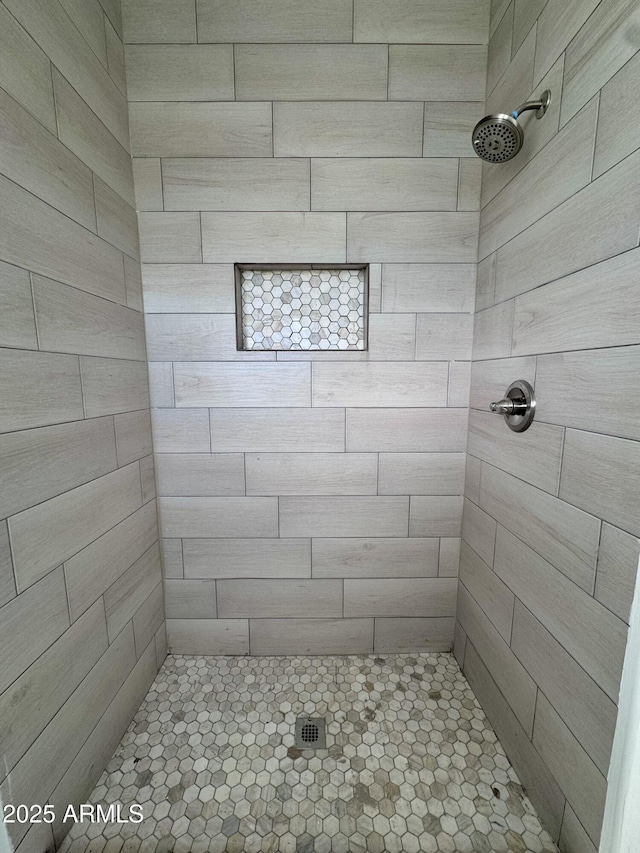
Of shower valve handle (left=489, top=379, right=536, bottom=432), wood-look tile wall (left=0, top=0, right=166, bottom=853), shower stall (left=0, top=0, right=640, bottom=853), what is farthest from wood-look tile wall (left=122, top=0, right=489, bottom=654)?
shower valve handle (left=489, top=379, right=536, bottom=432)

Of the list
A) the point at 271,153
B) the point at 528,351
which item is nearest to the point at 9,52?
the point at 271,153

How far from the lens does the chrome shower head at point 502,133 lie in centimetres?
69

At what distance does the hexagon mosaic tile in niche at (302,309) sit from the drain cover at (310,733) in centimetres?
115

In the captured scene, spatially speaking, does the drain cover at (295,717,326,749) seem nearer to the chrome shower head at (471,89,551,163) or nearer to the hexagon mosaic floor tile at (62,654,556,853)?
the hexagon mosaic floor tile at (62,654,556,853)

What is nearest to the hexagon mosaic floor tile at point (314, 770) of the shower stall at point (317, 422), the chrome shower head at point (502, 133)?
the shower stall at point (317, 422)

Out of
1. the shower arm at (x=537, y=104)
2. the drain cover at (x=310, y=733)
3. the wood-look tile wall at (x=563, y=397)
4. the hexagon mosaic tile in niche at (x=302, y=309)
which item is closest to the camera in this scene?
the wood-look tile wall at (x=563, y=397)

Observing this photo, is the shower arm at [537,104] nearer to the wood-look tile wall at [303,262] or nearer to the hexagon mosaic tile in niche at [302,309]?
the wood-look tile wall at [303,262]

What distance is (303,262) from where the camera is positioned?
1.01 m

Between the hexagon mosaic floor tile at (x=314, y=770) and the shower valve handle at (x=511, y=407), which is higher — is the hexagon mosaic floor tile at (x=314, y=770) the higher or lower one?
the lower one

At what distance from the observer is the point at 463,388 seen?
106 centimetres

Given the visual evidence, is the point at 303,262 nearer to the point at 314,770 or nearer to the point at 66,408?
the point at 66,408

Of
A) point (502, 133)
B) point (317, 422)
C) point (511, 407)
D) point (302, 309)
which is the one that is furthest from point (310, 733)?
point (502, 133)

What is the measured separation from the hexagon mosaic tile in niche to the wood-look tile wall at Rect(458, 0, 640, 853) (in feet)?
1.36

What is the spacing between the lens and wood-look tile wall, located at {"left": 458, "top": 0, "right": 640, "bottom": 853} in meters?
0.54
